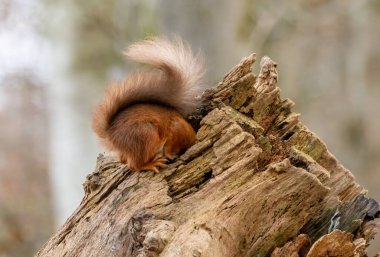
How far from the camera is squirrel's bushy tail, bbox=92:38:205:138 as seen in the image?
116 inches

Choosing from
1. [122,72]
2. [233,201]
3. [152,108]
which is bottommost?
[233,201]

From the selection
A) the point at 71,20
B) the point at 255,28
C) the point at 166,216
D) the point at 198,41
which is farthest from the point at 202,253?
the point at 255,28

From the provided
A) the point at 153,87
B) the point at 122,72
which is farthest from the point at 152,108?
the point at 122,72

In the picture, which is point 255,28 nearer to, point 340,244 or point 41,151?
point 41,151

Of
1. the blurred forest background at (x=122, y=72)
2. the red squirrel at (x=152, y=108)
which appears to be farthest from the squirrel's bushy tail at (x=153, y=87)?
the blurred forest background at (x=122, y=72)

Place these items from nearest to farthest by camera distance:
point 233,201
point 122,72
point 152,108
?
point 233,201 → point 152,108 → point 122,72

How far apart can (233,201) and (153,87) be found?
551 mm

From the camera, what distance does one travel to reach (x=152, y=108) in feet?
9.59

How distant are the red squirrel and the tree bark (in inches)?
2.3

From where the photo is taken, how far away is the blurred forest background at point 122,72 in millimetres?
8227

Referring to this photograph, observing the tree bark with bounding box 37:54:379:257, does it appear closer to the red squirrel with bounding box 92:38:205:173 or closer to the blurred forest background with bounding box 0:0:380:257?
the red squirrel with bounding box 92:38:205:173

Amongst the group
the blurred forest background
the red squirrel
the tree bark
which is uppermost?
the blurred forest background

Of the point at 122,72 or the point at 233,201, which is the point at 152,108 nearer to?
the point at 233,201

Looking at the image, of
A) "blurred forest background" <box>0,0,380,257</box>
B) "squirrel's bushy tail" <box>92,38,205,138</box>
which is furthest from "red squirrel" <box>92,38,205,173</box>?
"blurred forest background" <box>0,0,380,257</box>
